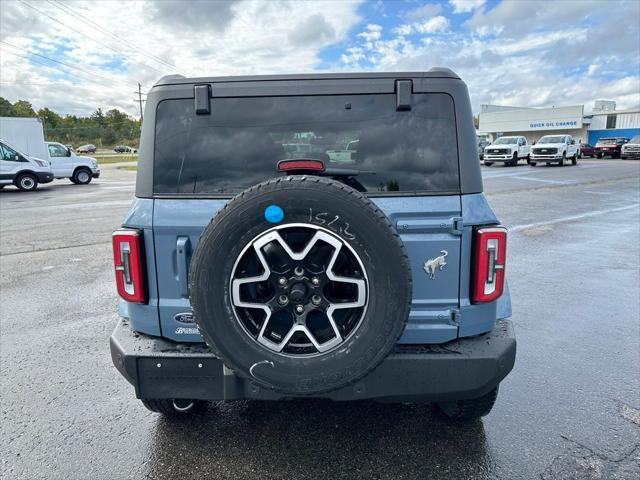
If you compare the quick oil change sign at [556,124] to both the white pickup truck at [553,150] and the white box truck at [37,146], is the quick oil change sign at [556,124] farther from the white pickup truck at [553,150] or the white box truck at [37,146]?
the white box truck at [37,146]

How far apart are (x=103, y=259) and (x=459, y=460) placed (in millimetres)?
6510

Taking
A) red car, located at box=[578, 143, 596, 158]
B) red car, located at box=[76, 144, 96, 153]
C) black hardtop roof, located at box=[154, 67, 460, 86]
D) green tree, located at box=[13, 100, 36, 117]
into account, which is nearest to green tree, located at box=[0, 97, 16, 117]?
green tree, located at box=[13, 100, 36, 117]

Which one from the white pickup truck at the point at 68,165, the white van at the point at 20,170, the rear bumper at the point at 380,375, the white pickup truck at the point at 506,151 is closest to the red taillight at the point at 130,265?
the rear bumper at the point at 380,375

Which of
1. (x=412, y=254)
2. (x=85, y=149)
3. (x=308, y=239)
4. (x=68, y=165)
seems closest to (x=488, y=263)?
(x=412, y=254)

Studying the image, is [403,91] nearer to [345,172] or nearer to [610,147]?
[345,172]

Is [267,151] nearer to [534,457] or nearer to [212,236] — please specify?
[212,236]

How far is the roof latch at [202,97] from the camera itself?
2520 mm

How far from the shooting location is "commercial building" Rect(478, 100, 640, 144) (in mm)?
60062

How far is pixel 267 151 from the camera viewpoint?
255 centimetres

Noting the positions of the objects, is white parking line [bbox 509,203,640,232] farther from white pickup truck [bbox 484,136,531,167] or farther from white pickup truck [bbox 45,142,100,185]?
white pickup truck [bbox 45,142,100,185]

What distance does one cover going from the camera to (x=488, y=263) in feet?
8.14

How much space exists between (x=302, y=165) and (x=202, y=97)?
0.67 meters

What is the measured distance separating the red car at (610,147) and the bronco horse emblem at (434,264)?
157 feet

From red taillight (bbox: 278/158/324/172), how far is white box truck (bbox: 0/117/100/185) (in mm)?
22394
